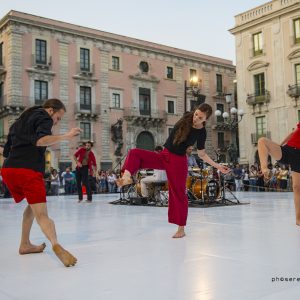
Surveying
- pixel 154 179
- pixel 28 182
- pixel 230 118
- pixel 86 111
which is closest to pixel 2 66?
pixel 86 111

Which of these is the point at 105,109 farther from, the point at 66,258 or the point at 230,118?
the point at 66,258

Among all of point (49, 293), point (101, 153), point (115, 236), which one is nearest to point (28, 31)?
point (101, 153)

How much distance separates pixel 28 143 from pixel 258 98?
88.9 feet

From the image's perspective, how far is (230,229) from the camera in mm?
5176

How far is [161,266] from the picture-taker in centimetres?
309

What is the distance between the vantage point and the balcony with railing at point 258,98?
28234mm

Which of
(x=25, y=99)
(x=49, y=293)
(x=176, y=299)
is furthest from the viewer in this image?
(x=25, y=99)

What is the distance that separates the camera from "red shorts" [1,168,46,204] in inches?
132

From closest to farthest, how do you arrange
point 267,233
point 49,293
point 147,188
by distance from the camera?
point 49,293, point 267,233, point 147,188

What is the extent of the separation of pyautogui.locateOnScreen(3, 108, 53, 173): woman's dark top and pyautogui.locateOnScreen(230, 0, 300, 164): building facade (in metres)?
25.5

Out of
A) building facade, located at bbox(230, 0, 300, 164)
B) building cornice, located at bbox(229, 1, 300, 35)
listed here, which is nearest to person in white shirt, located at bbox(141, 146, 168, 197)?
building facade, located at bbox(230, 0, 300, 164)

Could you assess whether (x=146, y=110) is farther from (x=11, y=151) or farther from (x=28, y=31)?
(x=11, y=151)

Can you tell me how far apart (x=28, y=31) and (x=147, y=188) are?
22327mm

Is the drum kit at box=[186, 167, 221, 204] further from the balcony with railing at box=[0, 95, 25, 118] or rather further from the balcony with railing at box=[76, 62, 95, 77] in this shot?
the balcony with railing at box=[76, 62, 95, 77]
